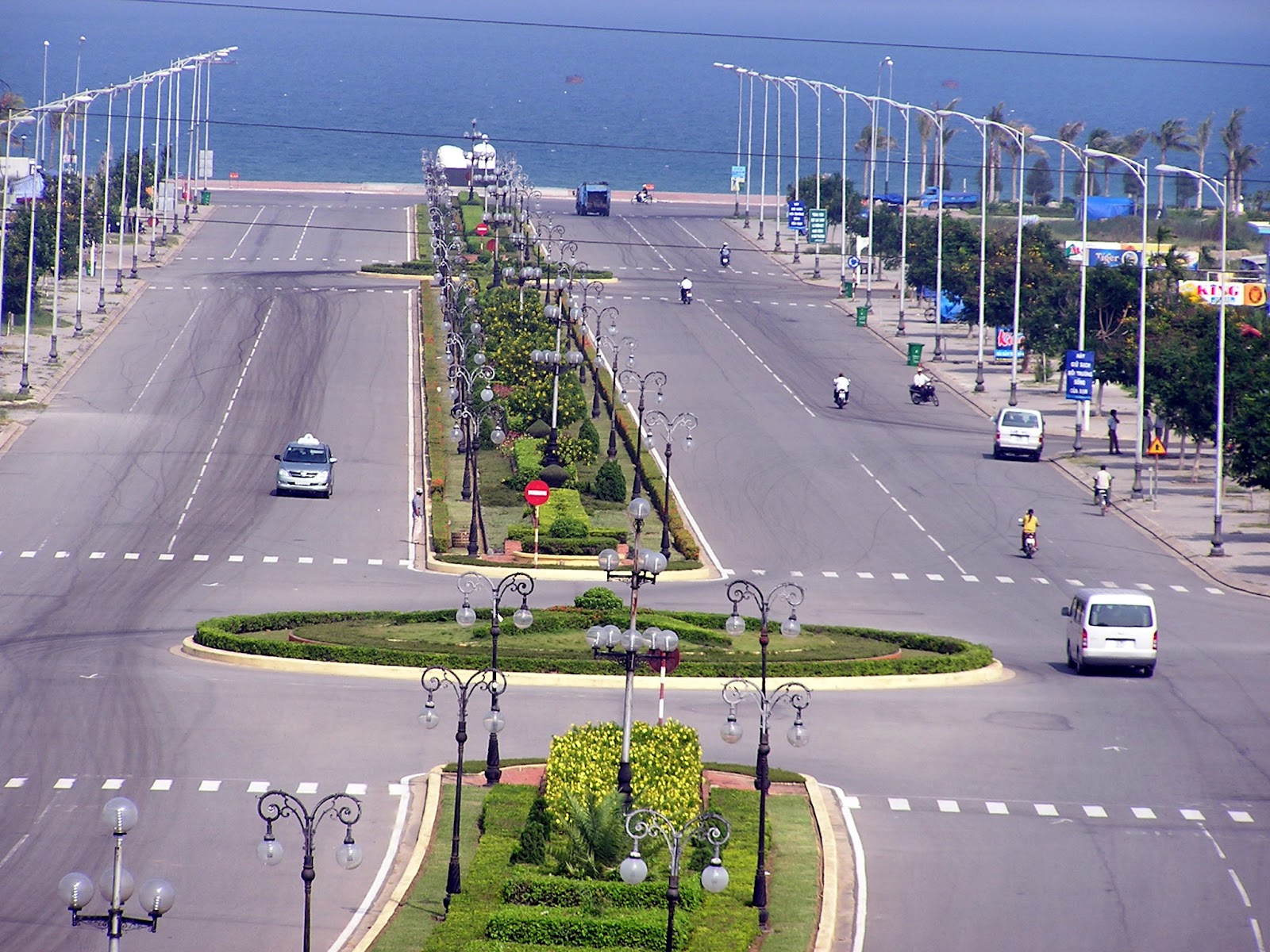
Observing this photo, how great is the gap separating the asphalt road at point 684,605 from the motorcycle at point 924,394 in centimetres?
130

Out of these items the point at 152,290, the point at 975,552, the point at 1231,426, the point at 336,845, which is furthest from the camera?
the point at 152,290

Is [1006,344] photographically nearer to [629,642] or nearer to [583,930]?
[629,642]

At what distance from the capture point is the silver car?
2421 inches

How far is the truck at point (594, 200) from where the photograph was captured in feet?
465

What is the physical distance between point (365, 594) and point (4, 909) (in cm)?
2441

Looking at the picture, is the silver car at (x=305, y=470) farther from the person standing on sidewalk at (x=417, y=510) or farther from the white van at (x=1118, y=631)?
the white van at (x=1118, y=631)

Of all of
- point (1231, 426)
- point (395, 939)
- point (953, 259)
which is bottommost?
point (395, 939)

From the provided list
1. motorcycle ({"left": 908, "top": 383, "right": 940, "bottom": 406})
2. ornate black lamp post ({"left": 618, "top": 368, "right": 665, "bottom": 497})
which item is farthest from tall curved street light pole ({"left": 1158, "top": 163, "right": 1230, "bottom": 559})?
motorcycle ({"left": 908, "top": 383, "right": 940, "bottom": 406})

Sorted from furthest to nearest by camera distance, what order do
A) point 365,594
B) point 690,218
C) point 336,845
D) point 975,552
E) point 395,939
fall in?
point 690,218
point 975,552
point 365,594
point 336,845
point 395,939

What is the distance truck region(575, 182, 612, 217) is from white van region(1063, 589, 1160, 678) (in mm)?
102140

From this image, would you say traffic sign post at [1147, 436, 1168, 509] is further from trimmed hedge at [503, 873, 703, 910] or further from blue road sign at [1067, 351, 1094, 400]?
trimmed hedge at [503, 873, 703, 910]

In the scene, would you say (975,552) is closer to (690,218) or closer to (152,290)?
(152,290)

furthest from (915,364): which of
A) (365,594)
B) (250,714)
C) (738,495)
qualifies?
(250,714)

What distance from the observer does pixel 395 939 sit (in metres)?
24.7
